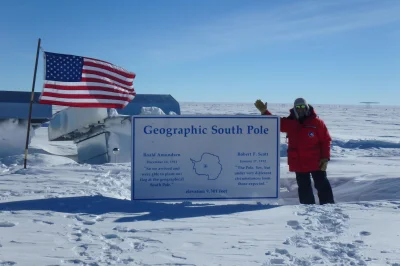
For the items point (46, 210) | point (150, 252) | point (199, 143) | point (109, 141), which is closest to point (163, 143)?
point (199, 143)

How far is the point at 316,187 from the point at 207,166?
1663 mm

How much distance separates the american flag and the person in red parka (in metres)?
3.97

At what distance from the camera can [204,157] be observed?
6.73m

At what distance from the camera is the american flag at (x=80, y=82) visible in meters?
9.20

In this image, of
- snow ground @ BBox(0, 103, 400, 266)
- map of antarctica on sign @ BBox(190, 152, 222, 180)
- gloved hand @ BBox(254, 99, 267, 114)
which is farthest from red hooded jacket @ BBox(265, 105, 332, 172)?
map of antarctica on sign @ BBox(190, 152, 222, 180)

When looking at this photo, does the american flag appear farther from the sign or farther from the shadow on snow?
the shadow on snow

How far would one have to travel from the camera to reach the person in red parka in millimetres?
6730

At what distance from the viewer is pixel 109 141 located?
1376 centimetres

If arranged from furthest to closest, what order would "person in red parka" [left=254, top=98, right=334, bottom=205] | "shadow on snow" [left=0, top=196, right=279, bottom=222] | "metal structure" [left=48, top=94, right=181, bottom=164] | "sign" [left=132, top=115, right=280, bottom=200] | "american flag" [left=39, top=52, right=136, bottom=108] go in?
"metal structure" [left=48, top=94, right=181, bottom=164] → "american flag" [left=39, top=52, right=136, bottom=108] → "person in red parka" [left=254, top=98, right=334, bottom=205] → "sign" [left=132, top=115, right=280, bottom=200] → "shadow on snow" [left=0, top=196, right=279, bottom=222]

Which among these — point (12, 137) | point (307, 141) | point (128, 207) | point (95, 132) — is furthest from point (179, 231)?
point (12, 137)

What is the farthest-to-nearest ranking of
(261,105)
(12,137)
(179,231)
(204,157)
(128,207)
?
(12,137)
(261,105)
(204,157)
(128,207)
(179,231)

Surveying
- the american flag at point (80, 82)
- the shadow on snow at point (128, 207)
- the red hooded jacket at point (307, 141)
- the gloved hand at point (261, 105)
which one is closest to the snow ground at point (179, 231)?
the shadow on snow at point (128, 207)

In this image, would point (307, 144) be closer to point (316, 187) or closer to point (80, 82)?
point (316, 187)

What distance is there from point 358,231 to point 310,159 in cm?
193
